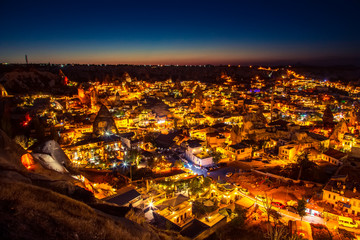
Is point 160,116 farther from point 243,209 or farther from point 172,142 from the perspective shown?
point 243,209

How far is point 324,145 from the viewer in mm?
21859

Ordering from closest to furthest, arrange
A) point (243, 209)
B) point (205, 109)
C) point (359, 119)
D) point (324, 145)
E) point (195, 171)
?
point (243, 209), point (195, 171), point (324, 145), point (359, 119), point (205, 109)

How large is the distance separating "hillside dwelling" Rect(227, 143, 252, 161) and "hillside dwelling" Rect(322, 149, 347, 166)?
6328 millimetres

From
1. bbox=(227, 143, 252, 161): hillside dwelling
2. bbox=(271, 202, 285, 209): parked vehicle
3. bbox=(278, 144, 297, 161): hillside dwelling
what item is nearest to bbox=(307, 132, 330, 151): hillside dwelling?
bbox=(278, 144, 297, 161): hillside dwelling

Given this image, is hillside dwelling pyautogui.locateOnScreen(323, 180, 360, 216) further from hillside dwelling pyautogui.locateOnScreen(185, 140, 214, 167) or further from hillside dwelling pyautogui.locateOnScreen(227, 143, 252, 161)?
hillside dwelling pyautogui.locateOnScreen(185, 140, 214, 167)

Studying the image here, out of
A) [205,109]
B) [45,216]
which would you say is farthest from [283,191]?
[205,109]

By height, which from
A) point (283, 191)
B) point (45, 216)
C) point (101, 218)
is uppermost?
point (45, 216)

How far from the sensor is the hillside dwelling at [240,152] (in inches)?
771

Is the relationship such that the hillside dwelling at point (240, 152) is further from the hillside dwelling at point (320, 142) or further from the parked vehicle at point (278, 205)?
the parked vehicle at point (278, 205)

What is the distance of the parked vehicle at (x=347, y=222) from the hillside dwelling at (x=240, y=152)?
875 cm

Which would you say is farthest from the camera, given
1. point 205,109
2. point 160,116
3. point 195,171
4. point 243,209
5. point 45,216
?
point 205,109

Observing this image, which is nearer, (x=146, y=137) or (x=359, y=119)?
(x=146, y=137)

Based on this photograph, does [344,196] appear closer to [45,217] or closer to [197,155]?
[197,155]

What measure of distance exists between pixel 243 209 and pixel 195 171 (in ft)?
16.1
